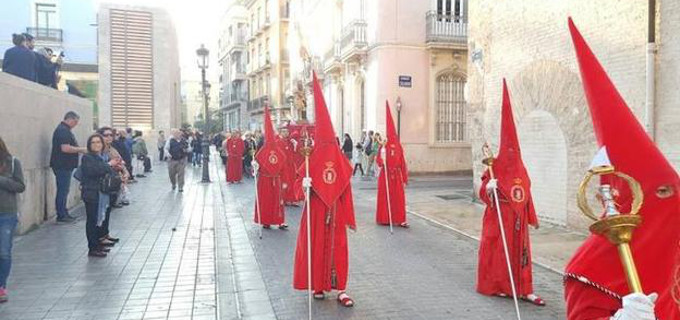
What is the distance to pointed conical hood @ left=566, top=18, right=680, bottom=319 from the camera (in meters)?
2.01

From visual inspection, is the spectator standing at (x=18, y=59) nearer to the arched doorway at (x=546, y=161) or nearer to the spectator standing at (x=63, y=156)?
the spectator standing at (x=63, y=156)

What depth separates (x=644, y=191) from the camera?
2006 millimetres

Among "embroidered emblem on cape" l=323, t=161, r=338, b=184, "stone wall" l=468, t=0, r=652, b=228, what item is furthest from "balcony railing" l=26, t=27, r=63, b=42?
"embroidered emblem on cape" l=323, t=161, r=338, b=184

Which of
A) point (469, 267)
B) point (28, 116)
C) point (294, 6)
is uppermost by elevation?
point (294, 6)

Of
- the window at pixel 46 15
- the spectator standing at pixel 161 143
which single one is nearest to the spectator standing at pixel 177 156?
the spectator standing at pixel 161 143

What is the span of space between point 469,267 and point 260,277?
279cm

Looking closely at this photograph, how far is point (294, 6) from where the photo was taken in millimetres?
38531

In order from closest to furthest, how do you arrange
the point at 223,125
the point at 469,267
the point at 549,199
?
the point at 469,267 < the point at 549,199 < the point at 223,125

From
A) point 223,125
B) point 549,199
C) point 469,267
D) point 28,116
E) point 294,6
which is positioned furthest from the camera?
point 223,125

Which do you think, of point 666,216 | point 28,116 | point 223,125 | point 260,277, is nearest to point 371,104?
point 28,116

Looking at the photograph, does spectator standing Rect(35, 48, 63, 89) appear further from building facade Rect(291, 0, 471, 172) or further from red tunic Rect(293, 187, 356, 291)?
building facade Rect(291, 0, 471, 172)

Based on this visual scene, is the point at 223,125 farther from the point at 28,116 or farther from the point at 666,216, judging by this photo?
the point at 666,216

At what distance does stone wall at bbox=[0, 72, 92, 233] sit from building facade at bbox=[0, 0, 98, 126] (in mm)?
26728

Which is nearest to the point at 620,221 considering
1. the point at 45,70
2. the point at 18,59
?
the point at 18,59
